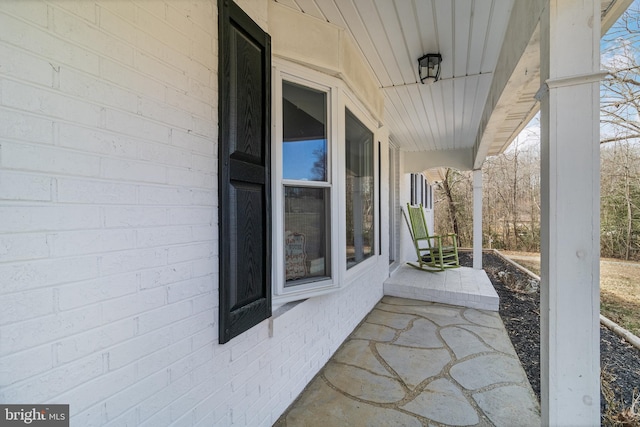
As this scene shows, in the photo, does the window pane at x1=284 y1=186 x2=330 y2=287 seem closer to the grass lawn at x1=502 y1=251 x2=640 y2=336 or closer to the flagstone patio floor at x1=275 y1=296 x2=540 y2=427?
the flagstone patio floor at x1=275 y1=296 x2=540 y2=427

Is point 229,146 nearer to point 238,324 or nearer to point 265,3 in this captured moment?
point 238,324

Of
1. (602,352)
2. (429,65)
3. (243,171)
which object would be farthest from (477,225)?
(243,171)

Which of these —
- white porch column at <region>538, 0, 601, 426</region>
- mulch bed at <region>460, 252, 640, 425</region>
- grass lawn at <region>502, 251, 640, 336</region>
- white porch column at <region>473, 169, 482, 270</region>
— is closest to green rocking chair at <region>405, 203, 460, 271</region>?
white porch column at <region>473, 169, 482, 270</region>

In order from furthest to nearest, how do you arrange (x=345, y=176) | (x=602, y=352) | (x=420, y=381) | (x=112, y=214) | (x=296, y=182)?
(x=602, y=352)
(x=345, y=176)
(x=420, y=381)
(x=296, y=182)
(x=112, y=214)

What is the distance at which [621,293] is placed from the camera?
4.66 metres

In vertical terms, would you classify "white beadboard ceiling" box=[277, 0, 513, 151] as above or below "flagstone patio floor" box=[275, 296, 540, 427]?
above

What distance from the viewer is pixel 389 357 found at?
8.56ft

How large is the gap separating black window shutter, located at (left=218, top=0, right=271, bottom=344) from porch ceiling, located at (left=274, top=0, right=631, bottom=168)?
61cm

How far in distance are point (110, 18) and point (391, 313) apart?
12.5 ft

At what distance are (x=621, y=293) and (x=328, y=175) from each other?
18.8ft

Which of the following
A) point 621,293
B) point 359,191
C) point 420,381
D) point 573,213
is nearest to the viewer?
point 573,213

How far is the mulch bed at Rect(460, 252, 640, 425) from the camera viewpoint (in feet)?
6.73

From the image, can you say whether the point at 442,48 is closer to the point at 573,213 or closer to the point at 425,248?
the point at 573,213

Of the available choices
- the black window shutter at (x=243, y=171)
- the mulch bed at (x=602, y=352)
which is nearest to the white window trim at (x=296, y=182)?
the black window shutter at (x=243, y=171)
